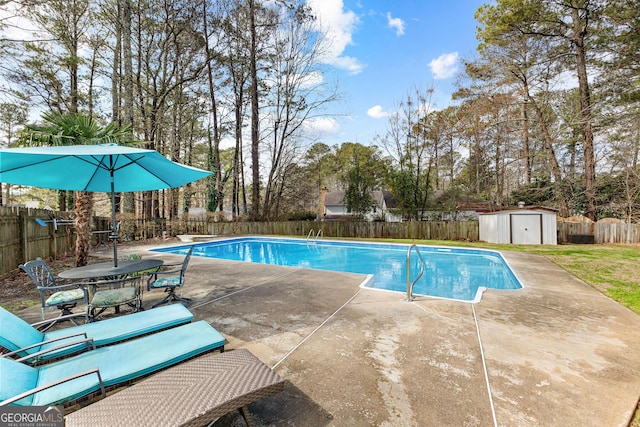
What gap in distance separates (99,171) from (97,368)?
385cm

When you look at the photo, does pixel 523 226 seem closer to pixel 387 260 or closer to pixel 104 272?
pixel 387 260

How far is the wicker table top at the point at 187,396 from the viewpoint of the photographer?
136 centimetres

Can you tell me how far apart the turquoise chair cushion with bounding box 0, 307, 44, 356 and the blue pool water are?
4448mm

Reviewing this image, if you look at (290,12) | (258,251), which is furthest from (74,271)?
(290,12)

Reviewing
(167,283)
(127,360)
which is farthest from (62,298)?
(127,360)

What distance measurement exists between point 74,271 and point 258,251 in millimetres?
9172

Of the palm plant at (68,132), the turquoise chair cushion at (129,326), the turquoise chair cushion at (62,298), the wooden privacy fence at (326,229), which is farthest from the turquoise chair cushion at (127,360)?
the wooden privacy fence at (326,229)

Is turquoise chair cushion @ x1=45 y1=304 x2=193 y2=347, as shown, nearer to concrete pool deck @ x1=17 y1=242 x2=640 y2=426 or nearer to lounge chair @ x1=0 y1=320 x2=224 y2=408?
lounge chair @ x1=0 y1=320 x2=224 y2=408

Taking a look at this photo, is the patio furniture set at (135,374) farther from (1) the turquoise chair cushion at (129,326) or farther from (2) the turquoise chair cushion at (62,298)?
(2) the turquoise chair cushion at (62,298)

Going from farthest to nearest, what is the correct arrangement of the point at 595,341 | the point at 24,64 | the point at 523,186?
1. the point at 523,186
2. the point at 24,64
3. the point at 595,341

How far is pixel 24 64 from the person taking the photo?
10.8 meters

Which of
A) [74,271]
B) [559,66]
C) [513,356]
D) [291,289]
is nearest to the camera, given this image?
[513,356]

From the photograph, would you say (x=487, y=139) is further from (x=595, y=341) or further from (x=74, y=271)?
(x=74, y=271)

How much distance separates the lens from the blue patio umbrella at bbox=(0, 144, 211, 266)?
10.2ft
